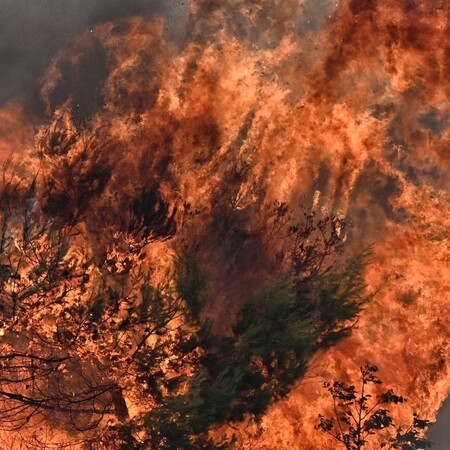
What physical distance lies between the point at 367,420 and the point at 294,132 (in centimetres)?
629

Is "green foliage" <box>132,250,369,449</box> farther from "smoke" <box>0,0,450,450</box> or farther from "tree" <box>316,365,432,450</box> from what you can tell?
"tree" <box>316,365,432,450</box>

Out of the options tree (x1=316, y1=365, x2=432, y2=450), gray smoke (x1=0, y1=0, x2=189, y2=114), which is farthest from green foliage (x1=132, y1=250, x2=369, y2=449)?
gray smoke (x1=0, y1=0, x2=189, y2=114)

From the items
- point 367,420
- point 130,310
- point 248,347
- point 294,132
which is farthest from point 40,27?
point 367,420

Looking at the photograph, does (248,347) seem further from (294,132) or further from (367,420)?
(294,132)

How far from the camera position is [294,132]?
36.2ft

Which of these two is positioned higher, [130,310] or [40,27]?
[40,27]

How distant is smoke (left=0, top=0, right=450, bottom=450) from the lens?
10.4 m

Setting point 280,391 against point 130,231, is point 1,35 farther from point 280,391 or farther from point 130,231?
point 280,391

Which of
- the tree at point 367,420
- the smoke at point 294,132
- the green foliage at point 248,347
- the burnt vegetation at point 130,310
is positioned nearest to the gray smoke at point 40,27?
the smoke at point 294,132

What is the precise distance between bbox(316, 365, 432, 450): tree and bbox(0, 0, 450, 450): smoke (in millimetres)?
425

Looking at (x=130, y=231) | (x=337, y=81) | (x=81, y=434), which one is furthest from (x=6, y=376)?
(x=337, y=81)

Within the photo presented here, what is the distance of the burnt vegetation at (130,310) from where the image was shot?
9469 mm

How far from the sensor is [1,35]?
1020 cm

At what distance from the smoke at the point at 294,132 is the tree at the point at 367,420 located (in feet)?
1.39
